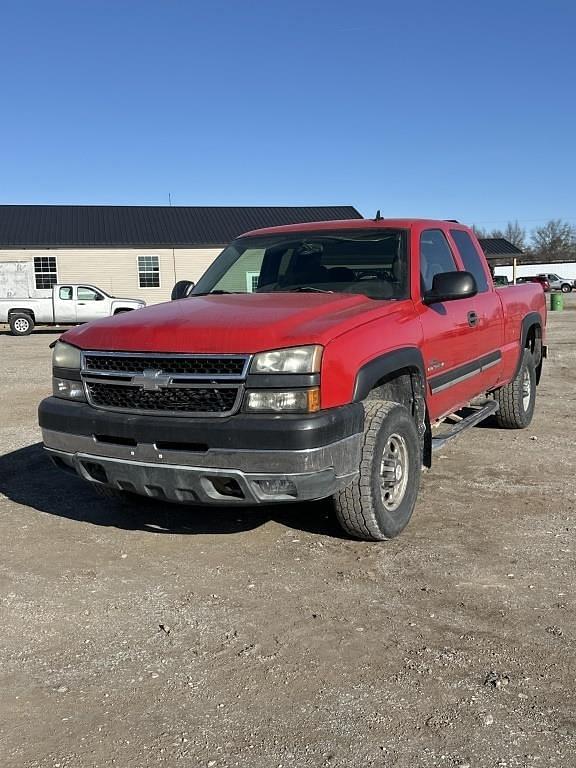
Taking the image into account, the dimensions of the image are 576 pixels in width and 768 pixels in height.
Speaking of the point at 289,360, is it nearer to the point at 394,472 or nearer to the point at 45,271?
the point at 394,472

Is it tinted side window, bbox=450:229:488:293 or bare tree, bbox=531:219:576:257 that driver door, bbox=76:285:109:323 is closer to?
tinted side window, bbox=450:229:488:293

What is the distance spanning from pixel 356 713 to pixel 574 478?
3722 millimetres

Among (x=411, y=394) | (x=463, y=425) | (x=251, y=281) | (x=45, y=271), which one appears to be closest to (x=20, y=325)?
(x=45, y=271)

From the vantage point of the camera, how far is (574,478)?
230 inches

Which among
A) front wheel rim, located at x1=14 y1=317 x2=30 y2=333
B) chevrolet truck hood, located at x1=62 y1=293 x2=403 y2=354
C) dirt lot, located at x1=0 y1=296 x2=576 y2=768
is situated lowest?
dirt lot, located at x1=0 y1=296 x2=576 y2=768

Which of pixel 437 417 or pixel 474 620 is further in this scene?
pixel 437 417

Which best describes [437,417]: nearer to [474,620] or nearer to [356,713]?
[474,620]

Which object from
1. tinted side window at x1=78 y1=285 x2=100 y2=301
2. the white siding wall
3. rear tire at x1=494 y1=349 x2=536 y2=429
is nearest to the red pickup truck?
rear tire at x1=494 y1=349 x2=536 y2=429

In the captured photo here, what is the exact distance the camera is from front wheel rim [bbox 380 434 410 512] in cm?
447

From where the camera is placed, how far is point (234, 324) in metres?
4.02

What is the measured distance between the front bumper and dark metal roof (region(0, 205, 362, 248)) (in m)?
30.9

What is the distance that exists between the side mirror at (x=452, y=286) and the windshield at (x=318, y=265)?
0.21 metres

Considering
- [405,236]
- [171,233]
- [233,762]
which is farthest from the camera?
[171,233]

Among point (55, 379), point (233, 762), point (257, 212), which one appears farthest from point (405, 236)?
A: point (257, 212)
